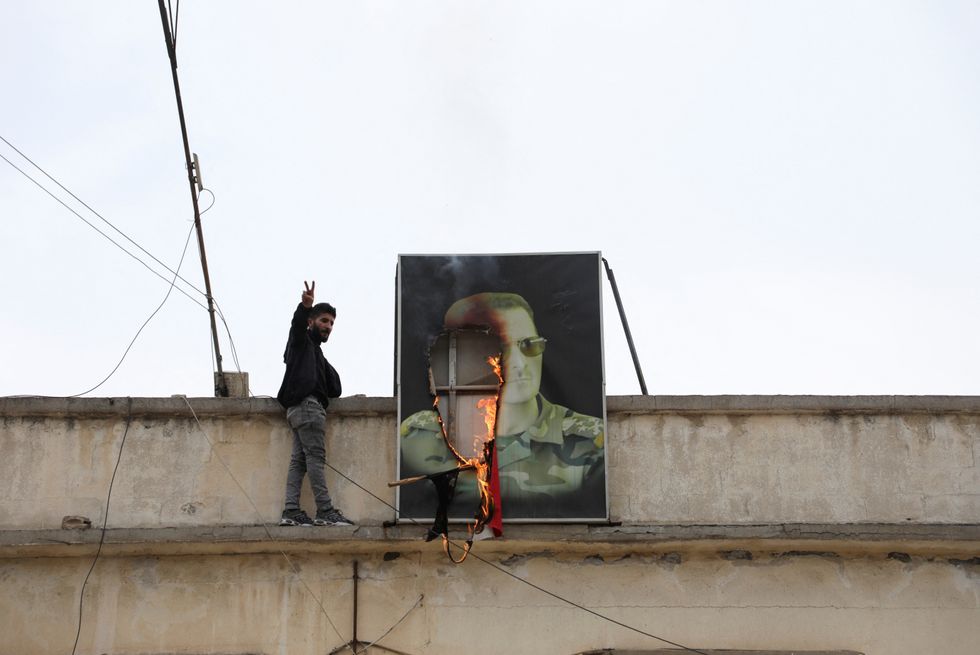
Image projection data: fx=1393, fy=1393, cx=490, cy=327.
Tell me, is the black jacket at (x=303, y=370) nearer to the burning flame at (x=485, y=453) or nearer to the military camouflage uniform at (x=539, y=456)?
the military camouflage uniform at (x=539, y=456)

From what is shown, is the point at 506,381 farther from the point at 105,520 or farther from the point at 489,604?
the point at 105,520

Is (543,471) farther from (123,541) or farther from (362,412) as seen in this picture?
(123,541)

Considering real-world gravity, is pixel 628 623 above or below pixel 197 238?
below

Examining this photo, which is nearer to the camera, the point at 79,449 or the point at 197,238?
the point at 79,449

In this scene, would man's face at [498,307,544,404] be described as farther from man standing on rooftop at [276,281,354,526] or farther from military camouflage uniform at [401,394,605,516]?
man standing on rooftop at [276,281,354,526]

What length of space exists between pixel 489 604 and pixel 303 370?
231 centimetres

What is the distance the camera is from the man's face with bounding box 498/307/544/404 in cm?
1115

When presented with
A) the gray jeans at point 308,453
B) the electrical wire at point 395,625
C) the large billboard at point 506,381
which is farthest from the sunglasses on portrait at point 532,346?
the electrical wire at point 395,625

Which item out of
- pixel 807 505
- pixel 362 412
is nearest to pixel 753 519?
pixel 807 505

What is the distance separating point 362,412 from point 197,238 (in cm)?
232

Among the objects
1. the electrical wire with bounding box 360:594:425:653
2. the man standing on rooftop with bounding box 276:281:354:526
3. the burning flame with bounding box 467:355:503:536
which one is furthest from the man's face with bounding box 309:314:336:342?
the electrical wire with bounding box 360:594:425:653

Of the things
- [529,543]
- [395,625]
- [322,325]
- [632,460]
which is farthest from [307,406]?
[632,460]

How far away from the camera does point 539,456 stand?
1095 centimetres

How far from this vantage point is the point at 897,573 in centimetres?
1075
